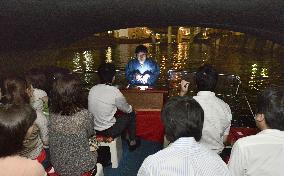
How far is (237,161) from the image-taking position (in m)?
2.30

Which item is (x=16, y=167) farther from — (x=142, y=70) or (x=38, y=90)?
(x=142, y=70)

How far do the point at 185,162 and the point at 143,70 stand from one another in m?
4.61

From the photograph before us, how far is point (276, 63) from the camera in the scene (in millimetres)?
13078

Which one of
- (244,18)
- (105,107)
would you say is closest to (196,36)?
(244,18)

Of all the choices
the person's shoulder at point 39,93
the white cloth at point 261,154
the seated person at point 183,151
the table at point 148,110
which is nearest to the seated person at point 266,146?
the white cloth at point 261,154

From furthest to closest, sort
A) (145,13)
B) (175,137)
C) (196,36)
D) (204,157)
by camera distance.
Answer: (196,36) < (145,13) < (175,137) < (204,157)

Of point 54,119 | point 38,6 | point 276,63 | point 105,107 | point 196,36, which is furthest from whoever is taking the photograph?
point 196,36

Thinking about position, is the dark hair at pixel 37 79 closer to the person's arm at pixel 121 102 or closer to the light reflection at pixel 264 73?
the person's arm at pixel 121 102

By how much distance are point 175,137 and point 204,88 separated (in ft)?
4.46

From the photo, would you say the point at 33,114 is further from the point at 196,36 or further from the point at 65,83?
the point at 196,36

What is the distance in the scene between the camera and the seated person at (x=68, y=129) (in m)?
3.18

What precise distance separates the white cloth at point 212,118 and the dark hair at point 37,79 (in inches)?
81.1

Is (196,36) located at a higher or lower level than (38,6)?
lower

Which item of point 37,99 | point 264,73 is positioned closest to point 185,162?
point 37,99
